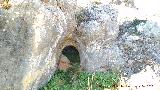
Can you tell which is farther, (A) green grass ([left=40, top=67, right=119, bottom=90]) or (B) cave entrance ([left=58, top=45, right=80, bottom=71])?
(B) cave entrance ([left=58, top=45, right=80, bottom=71])

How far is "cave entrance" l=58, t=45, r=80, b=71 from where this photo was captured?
1169cm

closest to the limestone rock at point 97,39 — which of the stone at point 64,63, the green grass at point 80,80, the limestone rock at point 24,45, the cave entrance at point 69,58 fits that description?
the green grass at point 80,80

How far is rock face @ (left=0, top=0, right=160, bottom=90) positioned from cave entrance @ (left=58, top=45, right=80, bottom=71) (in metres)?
0.39

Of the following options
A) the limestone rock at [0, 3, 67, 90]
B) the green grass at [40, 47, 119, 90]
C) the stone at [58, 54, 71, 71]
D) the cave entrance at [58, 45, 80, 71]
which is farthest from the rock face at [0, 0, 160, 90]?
the stone at [58, 54, 71, 71]

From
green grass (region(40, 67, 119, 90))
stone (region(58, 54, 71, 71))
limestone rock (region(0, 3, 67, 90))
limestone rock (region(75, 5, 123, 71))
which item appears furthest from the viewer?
stone (region(58, 54, 71, 71))

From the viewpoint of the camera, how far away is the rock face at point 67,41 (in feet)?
32.5

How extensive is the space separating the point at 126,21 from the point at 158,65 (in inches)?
65.8

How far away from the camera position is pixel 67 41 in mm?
11406

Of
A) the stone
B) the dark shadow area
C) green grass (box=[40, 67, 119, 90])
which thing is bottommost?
green grass (box=[40, 67, 119, 90])

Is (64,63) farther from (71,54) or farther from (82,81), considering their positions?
(82,81)

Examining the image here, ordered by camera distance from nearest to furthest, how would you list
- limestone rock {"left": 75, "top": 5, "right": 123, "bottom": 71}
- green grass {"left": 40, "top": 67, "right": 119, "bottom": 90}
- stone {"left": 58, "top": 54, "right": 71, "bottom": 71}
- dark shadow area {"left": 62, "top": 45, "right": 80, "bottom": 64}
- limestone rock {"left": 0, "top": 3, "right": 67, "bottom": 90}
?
limestone rock {"left": 0, "top": 3, "right": 67, "bottom": 90} → green grass {"left": 40, "top": 67, "right": 119, "bottom": 90} → limestone rock {"left": 75, "top": 5, "right": 123, "bottom": 71} → stone {"left": 58, "top": 54, "right": 71, "bottom": 71} → dark shadow area {"left": 62, "top": 45, "right": 80, "bottom": 64}

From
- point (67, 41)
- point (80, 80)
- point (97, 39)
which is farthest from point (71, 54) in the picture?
point (80, 80)

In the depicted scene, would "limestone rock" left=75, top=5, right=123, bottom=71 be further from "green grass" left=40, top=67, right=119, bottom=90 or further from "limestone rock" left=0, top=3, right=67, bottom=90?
"limestone rock" left=0, top=3, right=67, bottom=90

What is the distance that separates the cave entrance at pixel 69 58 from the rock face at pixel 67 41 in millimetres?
389
